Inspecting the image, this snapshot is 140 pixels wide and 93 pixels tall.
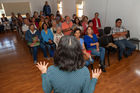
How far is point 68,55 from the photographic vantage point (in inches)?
38.5

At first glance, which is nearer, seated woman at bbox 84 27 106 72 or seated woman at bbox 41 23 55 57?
seated woman at bbox 84 27 106 72

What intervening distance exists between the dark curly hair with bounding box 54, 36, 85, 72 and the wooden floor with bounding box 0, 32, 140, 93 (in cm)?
180

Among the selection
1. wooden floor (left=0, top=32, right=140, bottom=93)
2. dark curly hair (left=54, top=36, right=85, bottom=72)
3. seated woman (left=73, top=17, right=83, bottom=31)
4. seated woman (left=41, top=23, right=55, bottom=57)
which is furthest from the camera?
seated woman (left=73, top=17, right=83, bottom=31)

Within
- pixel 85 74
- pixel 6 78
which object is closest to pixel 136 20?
pixel 85 74

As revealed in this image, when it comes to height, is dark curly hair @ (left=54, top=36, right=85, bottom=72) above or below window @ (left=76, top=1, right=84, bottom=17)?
below

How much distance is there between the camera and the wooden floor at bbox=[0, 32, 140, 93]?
259 centimetres

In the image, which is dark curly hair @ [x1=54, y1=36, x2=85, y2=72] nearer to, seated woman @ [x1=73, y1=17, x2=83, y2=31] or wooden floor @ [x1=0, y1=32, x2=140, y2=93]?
wooden floor @ [x1=0, y1=32, x2=140, y2=93]

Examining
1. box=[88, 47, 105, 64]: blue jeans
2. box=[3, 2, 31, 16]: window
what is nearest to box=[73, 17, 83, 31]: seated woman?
box=[88, 47, 105, 64]: blue jeans

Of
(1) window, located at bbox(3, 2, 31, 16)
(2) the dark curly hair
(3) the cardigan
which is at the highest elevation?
(1) window, located at bbox(3, 2, 31, 16)

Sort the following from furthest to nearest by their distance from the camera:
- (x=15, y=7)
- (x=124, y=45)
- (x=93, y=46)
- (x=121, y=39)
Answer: (x=15, y=7) → (x=121, y=39) → (x=124, y=45) → (x=93, y=46)

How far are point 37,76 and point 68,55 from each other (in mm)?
2385

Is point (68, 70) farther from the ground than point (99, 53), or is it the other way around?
point (68, 70)

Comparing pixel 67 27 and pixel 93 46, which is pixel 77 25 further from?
pixel 93 46

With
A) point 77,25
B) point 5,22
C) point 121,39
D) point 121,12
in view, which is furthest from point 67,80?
point 5,22
